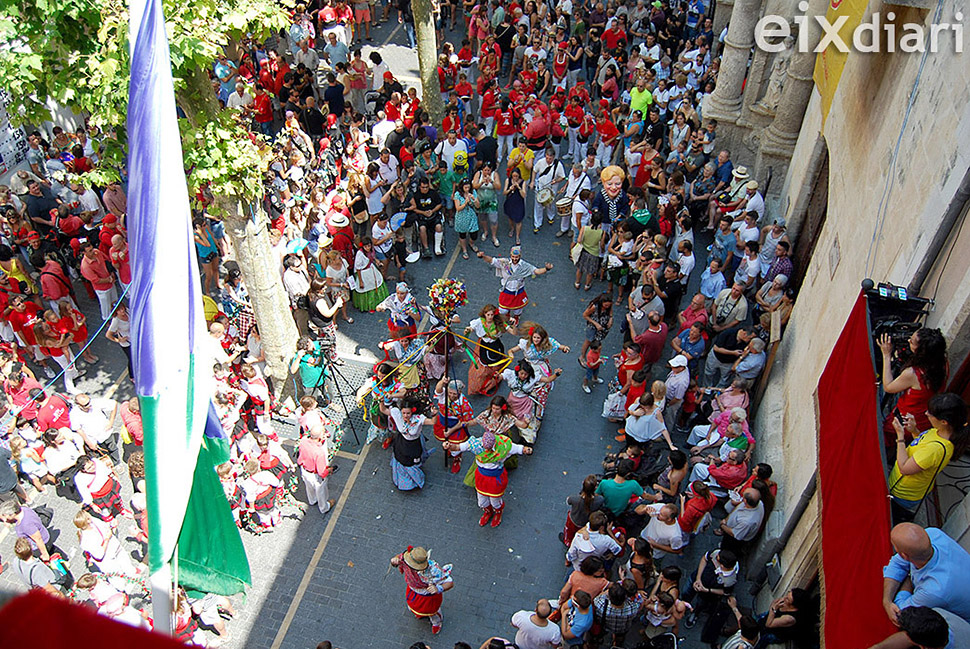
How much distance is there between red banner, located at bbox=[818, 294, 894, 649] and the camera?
5.09 meters

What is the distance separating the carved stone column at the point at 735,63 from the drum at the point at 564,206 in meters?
4.33

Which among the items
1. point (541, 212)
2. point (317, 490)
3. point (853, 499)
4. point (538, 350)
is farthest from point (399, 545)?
point (541, 212)

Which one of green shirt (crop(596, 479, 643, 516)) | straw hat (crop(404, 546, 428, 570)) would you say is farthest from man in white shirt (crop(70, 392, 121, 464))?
green shirt (crop(596, 479, 643, 516))

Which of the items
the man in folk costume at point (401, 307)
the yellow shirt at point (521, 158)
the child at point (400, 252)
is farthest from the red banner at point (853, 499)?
the yellow shirt at point (521, 158)

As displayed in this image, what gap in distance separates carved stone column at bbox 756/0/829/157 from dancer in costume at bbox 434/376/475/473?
8261 millimetres

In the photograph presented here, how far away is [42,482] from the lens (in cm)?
1068

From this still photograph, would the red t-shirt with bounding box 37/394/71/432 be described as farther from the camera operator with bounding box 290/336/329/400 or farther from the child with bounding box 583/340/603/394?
the child with bounding box 583/340/603/394

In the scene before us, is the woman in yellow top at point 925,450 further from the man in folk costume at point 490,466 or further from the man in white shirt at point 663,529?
the man in folk costume at point 490,466

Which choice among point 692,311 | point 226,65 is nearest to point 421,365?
point 692,311

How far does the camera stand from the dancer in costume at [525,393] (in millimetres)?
10336

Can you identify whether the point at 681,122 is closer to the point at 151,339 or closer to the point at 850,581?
the point at 850,581

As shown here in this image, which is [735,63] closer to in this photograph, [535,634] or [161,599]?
[535,634]

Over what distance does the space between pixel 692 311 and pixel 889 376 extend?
5431mm

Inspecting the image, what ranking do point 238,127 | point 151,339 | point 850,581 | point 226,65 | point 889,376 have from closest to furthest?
point 151,339, point 850,581, point 889,376, point 238,127, point 226,65
